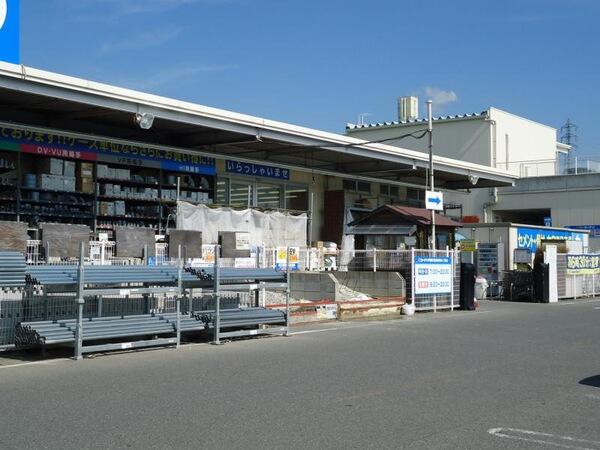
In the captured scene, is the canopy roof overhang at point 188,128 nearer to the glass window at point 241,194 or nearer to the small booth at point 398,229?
the glass window at point 241,194

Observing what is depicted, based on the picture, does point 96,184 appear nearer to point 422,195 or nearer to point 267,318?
point 267,318

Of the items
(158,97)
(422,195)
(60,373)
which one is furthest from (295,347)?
(422,195)

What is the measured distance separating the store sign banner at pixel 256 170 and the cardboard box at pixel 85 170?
6047 millimetres

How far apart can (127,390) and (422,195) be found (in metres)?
30.9

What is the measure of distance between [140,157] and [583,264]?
771 inches

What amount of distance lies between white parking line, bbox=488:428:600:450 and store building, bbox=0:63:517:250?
1444 centimetres

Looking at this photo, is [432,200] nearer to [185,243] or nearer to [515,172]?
[185,243]

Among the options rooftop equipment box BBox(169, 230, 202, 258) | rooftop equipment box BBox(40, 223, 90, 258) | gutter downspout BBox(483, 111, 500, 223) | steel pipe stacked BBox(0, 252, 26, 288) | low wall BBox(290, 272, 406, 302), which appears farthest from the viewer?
gutter downspout BBox(483, 111, 500, 223)

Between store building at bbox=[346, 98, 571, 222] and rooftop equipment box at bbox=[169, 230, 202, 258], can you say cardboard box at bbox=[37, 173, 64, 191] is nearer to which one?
rooftop equipment box at bbox=[169, 230, 202, 258]

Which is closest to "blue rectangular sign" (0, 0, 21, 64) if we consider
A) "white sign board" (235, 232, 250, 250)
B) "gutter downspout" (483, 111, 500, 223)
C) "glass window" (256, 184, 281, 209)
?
"white sign board" (235, 232, 250, 250)

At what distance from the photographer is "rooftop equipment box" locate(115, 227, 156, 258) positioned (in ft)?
53.5

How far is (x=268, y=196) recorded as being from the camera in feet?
94.5

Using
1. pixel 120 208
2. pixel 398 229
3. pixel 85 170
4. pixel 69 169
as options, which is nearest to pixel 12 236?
pixel 69 169

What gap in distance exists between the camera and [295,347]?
45.1 ft
